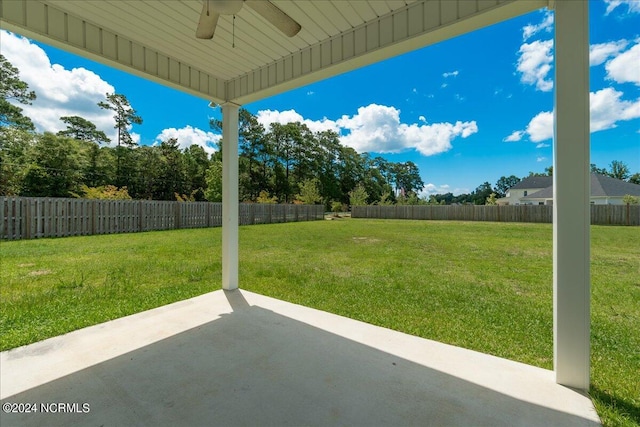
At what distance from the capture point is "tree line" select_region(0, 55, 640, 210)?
12766 millimetres

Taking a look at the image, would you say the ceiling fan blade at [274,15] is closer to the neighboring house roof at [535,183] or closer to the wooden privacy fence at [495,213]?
the wooden privacy fence at [495,213]

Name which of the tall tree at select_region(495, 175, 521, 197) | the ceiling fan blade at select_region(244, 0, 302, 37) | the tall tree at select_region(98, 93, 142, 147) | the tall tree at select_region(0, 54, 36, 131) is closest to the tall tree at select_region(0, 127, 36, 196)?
the tall tree at select_region(0, 54, 36, 131)

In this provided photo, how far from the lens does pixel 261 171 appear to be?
23.4m

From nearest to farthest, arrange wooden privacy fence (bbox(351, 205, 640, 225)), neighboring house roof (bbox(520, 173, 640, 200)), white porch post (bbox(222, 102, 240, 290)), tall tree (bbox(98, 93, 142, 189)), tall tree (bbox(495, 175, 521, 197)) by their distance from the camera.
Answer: white porch post (bbox(222, 102, 240, 290)) < wooden privacy fence (bbox(351, 205, 640, 225)) < neighboring house roof (bbox(520, 173, 640, 200)) < tall tree (bbox(98, 93, 142, 189)) < tall tree (bbox(495, 175, 521, 197))

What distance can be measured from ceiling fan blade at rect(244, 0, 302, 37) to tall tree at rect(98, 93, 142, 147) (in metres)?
21.8

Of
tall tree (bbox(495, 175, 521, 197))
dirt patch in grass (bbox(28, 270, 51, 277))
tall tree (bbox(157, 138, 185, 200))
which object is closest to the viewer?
dirt patch in grass (bbox(28, 270, 51, 277))

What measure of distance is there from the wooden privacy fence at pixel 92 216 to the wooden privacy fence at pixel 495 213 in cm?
1263

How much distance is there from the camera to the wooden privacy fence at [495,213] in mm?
11172

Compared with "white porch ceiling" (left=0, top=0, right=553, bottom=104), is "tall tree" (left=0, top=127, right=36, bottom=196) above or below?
above

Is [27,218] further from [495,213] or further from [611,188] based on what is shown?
[611,188]

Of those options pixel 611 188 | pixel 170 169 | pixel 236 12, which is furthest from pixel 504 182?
pixel 236 12

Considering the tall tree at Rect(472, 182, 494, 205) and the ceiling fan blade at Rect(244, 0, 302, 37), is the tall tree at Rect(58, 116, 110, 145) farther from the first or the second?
the tall tree at Rect(472, 182, 494, 205)

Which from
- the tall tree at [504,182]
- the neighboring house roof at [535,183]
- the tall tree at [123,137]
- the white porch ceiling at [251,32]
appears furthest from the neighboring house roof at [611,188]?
the tall tree at [123,137]

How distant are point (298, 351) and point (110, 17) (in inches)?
113
